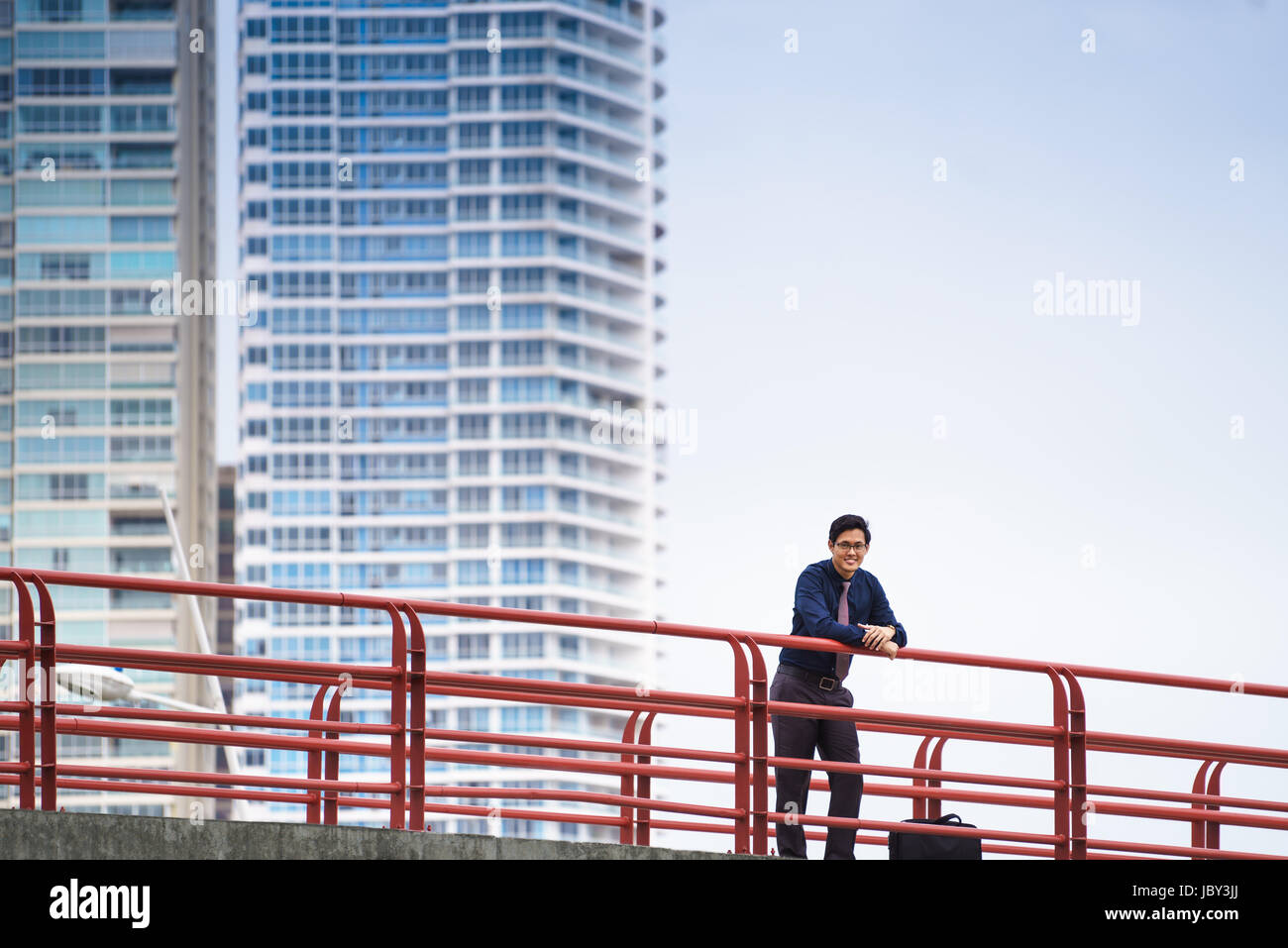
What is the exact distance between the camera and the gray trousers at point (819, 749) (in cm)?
962

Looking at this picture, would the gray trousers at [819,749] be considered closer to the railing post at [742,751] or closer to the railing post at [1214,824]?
the railing post at [742,751]

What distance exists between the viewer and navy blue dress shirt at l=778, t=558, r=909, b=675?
31.7 feet

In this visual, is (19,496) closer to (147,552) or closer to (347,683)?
(147,552)

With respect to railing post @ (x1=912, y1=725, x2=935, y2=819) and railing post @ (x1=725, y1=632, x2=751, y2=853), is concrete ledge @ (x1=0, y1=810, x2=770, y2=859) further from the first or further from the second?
railing post @ (x1=912, y1=725, x2=935, y2=819)

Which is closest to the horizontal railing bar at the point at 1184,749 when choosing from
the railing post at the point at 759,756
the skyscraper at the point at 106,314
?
the railing post at the point at 759,756

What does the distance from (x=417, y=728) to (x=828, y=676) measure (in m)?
2.25

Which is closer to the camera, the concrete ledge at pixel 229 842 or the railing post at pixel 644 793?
the concrete ledge at pixel 229 842

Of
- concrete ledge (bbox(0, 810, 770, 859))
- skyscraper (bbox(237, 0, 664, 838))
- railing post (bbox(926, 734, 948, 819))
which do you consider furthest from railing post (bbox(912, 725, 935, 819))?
skyscraper (bbox(237, 0, 664, 838))

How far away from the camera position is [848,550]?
389 inches

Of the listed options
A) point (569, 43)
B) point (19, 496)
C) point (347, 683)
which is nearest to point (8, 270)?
point (19, 496)

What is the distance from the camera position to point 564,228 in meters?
159

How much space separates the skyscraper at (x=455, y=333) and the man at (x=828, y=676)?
135m

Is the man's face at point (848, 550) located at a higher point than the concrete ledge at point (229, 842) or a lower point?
higher

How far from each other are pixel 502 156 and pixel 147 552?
53477 mm
